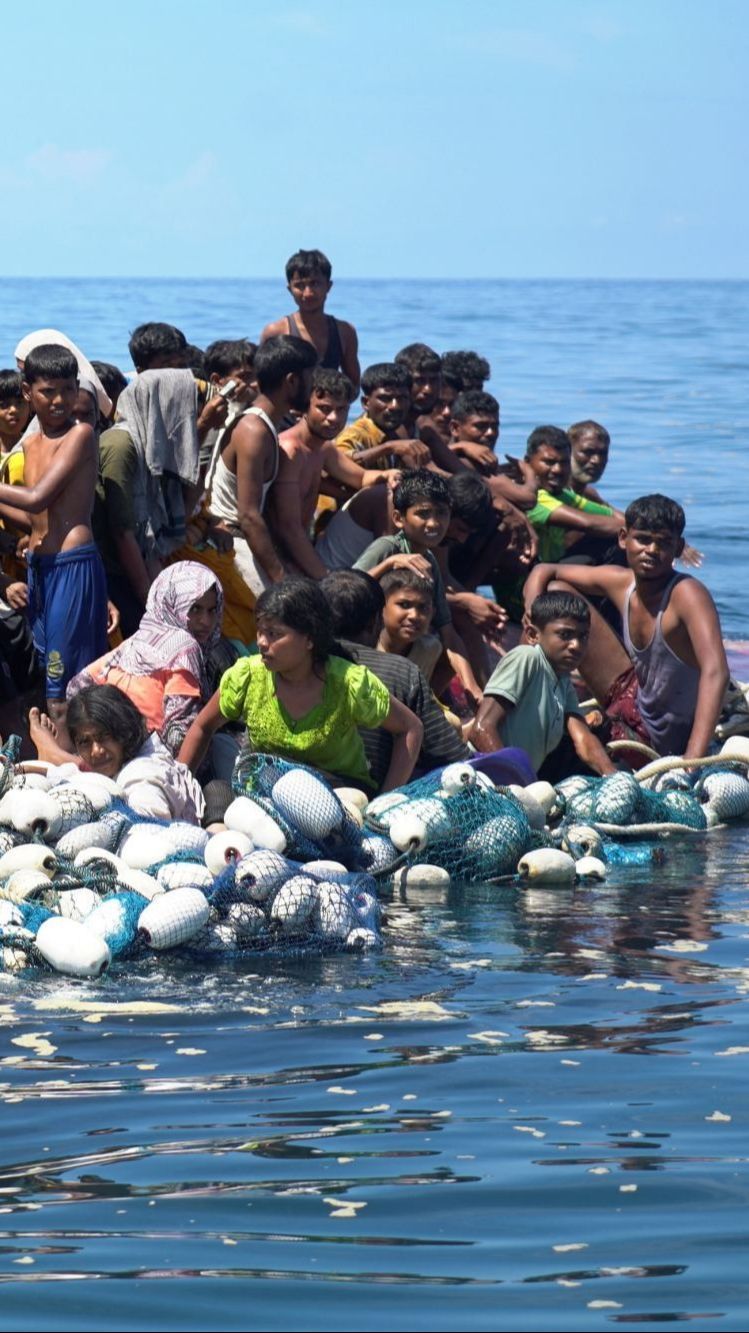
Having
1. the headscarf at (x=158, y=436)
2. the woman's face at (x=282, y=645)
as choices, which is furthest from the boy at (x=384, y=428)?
the woman's face at (x=282, y=645)

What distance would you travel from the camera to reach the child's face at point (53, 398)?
Answer: 29.5ft

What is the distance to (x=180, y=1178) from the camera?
518 cm

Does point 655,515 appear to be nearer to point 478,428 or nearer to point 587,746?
point 587,746

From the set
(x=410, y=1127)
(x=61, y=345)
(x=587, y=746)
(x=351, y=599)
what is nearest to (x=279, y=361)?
(x=61, y=345)

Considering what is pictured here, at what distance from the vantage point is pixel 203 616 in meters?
9.01

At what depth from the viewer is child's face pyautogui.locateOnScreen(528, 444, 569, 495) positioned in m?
12.6

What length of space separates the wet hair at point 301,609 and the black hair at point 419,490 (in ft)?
6.27

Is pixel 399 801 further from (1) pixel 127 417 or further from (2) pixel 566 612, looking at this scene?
(1) pixel 127 417

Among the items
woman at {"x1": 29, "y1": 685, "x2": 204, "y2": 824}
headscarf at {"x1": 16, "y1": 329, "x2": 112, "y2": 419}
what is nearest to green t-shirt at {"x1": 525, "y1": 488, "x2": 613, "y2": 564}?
headscarf at {"x1": 16, "y1": 329, "x2": 112, "y2": 419}

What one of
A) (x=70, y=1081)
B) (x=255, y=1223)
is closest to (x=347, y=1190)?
(x=255, y=1223)

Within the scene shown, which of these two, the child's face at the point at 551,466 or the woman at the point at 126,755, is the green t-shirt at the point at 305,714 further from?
the child's face at the point at 551,466

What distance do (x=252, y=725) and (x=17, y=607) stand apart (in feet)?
4.83

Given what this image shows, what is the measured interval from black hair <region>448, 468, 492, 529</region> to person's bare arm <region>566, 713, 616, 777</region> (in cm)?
159

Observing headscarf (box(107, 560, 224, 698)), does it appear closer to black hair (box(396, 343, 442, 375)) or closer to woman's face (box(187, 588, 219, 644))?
woman's face (box(187, 588, 219, 644))
